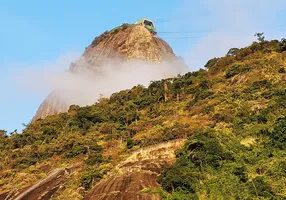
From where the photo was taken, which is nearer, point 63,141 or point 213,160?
point 213,160

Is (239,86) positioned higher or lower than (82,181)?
higher

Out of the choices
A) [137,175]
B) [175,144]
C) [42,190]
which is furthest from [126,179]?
[42,190]

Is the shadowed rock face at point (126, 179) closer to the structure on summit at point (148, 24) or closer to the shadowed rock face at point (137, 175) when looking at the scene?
the shadowed rock face at point (137, 175)

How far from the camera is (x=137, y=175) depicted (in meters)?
22.5

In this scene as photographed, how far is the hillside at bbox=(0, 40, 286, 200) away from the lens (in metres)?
20.5

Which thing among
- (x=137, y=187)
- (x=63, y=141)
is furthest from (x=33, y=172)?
(x=137, y=187)

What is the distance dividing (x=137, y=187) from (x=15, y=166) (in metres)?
16.3

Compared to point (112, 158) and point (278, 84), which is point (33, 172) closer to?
point (112, 158)

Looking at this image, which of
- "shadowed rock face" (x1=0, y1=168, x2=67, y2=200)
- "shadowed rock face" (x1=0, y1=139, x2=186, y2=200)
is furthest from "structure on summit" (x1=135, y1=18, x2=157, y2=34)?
"shadowed rock face" (x1=0, y1=168, x2=67, y2=200)

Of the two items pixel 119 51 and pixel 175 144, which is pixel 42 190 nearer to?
pixel 175 144

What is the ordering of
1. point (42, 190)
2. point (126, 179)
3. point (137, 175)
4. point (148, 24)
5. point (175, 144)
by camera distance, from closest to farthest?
point (126, 179) < point (137, 175) < point (42, 190) < point (175, 144) < point (148, 24)

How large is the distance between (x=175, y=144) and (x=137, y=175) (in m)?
5.17

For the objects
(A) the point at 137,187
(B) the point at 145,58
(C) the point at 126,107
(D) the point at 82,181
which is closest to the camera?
(A) the point at 137,187

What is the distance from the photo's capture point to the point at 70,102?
226ft
